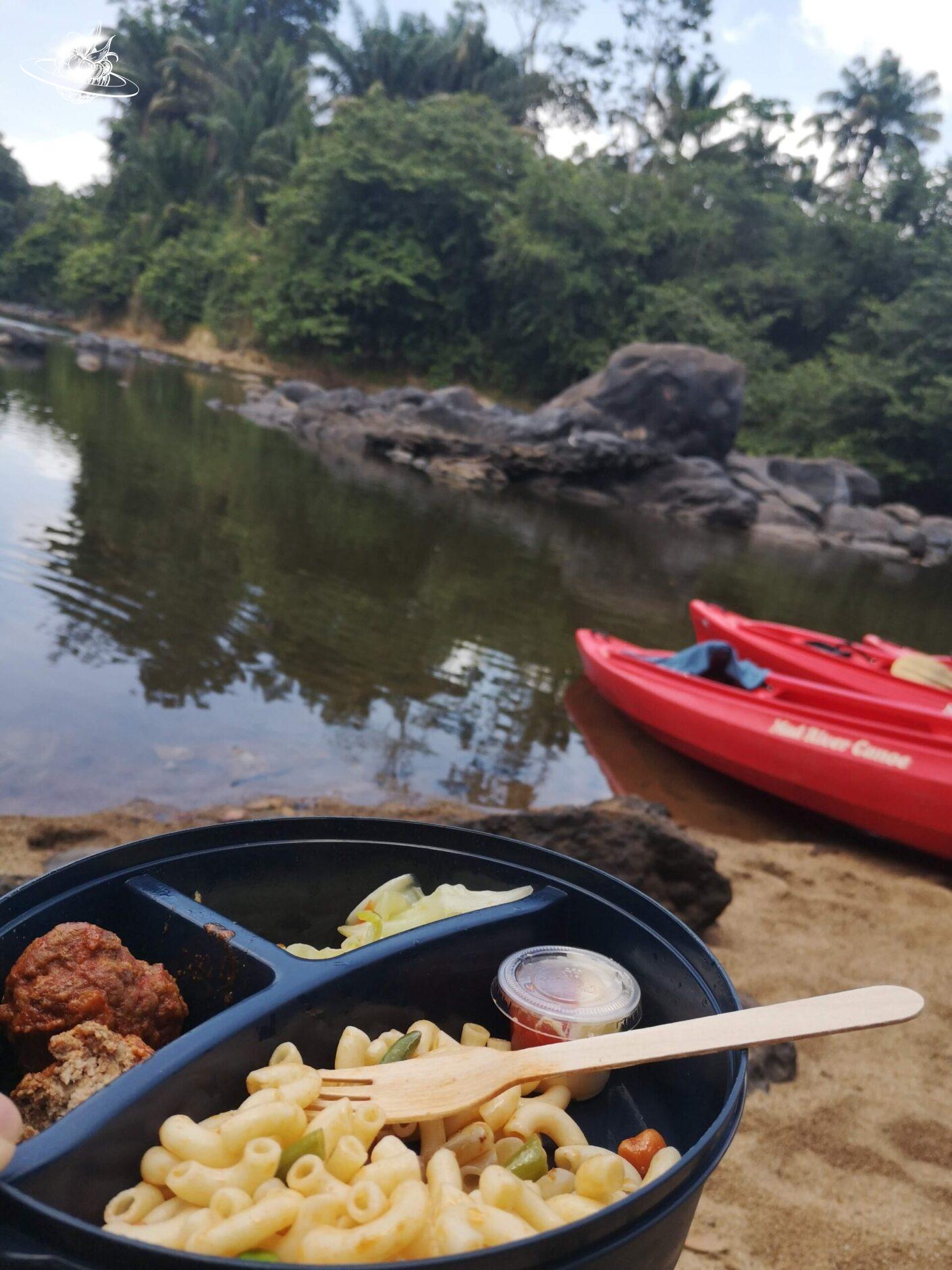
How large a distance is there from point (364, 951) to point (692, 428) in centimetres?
2331

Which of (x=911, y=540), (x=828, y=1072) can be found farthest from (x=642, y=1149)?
(x=911, y=540)

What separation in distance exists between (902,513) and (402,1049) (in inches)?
1036

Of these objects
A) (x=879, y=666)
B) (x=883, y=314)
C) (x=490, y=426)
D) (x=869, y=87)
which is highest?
(x=869, y=87)

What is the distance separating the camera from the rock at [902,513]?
80.6 ft

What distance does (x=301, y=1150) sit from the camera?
3.98ft

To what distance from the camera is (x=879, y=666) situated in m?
7.06

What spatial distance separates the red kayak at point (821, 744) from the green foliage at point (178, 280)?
3646 centimetres

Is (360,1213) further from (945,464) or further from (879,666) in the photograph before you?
(945,464)

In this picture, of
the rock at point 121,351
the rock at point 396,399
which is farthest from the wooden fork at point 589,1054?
the rock at point 121,351

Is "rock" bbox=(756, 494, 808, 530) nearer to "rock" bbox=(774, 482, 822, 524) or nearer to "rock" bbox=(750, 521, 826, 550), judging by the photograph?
"rock" bbox=(750, 521, 826, 550)

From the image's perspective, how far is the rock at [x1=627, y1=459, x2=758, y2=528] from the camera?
20.7m

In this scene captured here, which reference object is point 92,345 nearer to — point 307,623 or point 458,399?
point 458,399

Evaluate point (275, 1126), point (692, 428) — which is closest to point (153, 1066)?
point (275, 1126)

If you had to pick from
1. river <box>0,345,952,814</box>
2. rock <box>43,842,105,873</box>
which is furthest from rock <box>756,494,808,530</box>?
rock <box>43,842,105,873</box>
